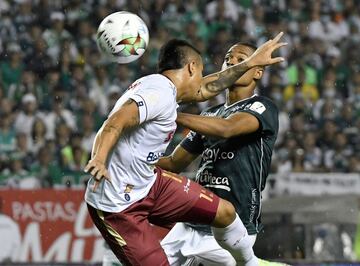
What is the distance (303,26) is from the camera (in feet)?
Result: 53.7

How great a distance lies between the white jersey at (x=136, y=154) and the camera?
6.09 meters

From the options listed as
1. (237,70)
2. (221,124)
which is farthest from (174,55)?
(237,70)

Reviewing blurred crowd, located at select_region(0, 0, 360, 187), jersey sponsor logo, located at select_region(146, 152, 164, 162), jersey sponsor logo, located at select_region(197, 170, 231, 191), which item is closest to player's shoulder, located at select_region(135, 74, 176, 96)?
jersey sponsor logo, located at select_region(146, 152, 164, 162)

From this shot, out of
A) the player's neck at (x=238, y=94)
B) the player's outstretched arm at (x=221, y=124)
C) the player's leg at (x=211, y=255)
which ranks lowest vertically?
the player's leg at (x=211, y=255)

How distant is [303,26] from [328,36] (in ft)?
1.53

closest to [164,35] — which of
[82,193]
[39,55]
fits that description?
[39,55]

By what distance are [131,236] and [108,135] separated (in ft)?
2.79

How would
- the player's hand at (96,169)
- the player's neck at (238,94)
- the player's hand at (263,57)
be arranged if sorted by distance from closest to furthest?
the player's hand at (96,169), the player's hand at (263,57), the player's neck at (238,94)

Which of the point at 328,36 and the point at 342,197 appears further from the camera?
the point at 328,36

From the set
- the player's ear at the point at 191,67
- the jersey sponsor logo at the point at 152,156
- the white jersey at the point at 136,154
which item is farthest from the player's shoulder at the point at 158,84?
the jersey sponsor logo at the point at 152,156

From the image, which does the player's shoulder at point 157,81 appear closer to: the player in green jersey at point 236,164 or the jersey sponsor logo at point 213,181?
the player in green jersey at point 236,164

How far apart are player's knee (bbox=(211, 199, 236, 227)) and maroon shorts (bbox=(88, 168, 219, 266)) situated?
3 centimetres

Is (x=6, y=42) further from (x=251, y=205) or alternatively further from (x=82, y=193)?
(x=251, y=205)

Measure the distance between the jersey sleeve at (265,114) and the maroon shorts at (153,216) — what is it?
81cm
